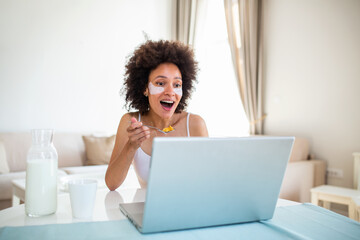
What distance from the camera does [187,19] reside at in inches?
186

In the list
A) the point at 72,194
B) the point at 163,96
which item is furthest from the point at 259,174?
the point at 163,96

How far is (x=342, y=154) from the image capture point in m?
2.92

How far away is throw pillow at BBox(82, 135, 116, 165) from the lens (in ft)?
11.8

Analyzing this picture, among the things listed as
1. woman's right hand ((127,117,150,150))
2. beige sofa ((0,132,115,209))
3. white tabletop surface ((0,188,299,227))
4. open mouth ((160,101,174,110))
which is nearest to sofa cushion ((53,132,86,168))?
beige sofa ((0,132,115,209))

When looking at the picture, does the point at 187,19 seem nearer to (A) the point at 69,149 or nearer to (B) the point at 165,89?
(A) the point at 69,149

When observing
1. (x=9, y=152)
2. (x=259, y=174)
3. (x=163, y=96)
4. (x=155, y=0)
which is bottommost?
(x=9, y=152)

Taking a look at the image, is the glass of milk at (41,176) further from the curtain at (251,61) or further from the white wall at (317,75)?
the curtain at (251,61)

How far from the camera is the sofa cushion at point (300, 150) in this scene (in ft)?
9.75

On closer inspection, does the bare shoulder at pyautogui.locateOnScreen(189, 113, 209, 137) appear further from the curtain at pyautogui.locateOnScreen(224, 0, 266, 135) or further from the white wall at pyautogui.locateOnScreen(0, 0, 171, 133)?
the white wall at pyautogui.locateOnScreen(0, 0, 171, 133)

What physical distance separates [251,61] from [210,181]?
10.4 feet

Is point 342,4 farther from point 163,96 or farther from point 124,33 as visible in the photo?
point 124,33

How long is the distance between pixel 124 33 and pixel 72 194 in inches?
154

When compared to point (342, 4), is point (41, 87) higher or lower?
lower

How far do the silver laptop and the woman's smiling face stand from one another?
2.29 feet
